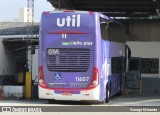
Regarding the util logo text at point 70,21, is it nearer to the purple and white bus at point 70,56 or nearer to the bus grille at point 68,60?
the purple and white bus at point 70,56

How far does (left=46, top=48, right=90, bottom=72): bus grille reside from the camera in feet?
71.1

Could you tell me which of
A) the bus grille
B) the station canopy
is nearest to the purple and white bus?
the bus grille

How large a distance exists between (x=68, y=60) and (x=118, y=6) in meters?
16.6

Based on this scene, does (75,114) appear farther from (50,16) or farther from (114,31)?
(114,31)

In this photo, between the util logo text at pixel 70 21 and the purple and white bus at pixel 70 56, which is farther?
the util logo text at pixel 70 21

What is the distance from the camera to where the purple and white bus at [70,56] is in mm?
21516

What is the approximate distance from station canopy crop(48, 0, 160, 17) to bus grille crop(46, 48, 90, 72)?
1273 centimetres

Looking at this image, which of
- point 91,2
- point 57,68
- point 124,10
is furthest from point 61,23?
point 124,10

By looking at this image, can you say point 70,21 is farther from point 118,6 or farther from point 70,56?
point 118,6

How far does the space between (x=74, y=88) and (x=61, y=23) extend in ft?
9.38

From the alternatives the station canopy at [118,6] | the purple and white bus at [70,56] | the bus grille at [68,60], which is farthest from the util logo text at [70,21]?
the station canopy at [118,6]

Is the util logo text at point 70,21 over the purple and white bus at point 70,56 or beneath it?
over

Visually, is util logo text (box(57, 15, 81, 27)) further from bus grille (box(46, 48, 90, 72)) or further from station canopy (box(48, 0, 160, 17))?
station canopy (box(48, 0, 160, 17))

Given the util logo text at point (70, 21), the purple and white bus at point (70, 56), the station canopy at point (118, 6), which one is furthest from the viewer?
the station canopy at point (118, 6)
